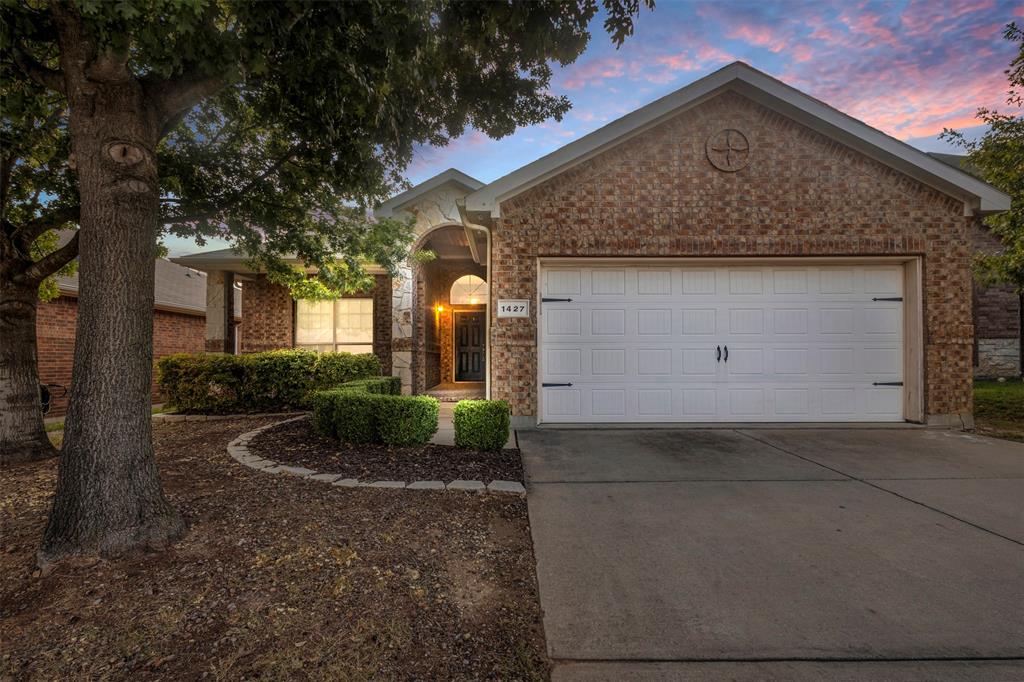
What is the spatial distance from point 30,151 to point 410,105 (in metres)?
4.44

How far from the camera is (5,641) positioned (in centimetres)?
188

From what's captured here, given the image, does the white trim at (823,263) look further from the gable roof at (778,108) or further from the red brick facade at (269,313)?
the red brick facade at (269,313)

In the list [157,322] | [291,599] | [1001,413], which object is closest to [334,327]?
[157,322]

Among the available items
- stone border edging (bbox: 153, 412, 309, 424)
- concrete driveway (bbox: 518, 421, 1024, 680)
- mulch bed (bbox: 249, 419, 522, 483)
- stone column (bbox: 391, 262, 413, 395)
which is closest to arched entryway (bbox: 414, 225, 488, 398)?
stone column (bbox: 391, 262, 413, 395)

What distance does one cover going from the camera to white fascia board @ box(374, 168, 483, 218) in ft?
32.3

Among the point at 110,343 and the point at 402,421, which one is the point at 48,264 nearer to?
the point at 110,343

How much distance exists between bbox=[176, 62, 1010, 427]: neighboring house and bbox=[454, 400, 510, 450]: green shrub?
4.53ft

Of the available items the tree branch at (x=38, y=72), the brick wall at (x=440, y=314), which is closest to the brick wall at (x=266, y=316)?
the brick wall at (x=440, y=314)

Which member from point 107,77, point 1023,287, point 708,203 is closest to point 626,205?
point 708,203

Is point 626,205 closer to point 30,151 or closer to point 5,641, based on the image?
point 5,641

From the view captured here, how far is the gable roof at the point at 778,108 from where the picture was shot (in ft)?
20.2

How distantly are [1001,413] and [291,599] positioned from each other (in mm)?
A: 11923

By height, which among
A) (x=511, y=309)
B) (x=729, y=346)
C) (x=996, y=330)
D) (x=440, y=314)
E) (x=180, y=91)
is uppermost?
(x=180, y=91)

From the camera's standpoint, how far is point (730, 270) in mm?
6621
